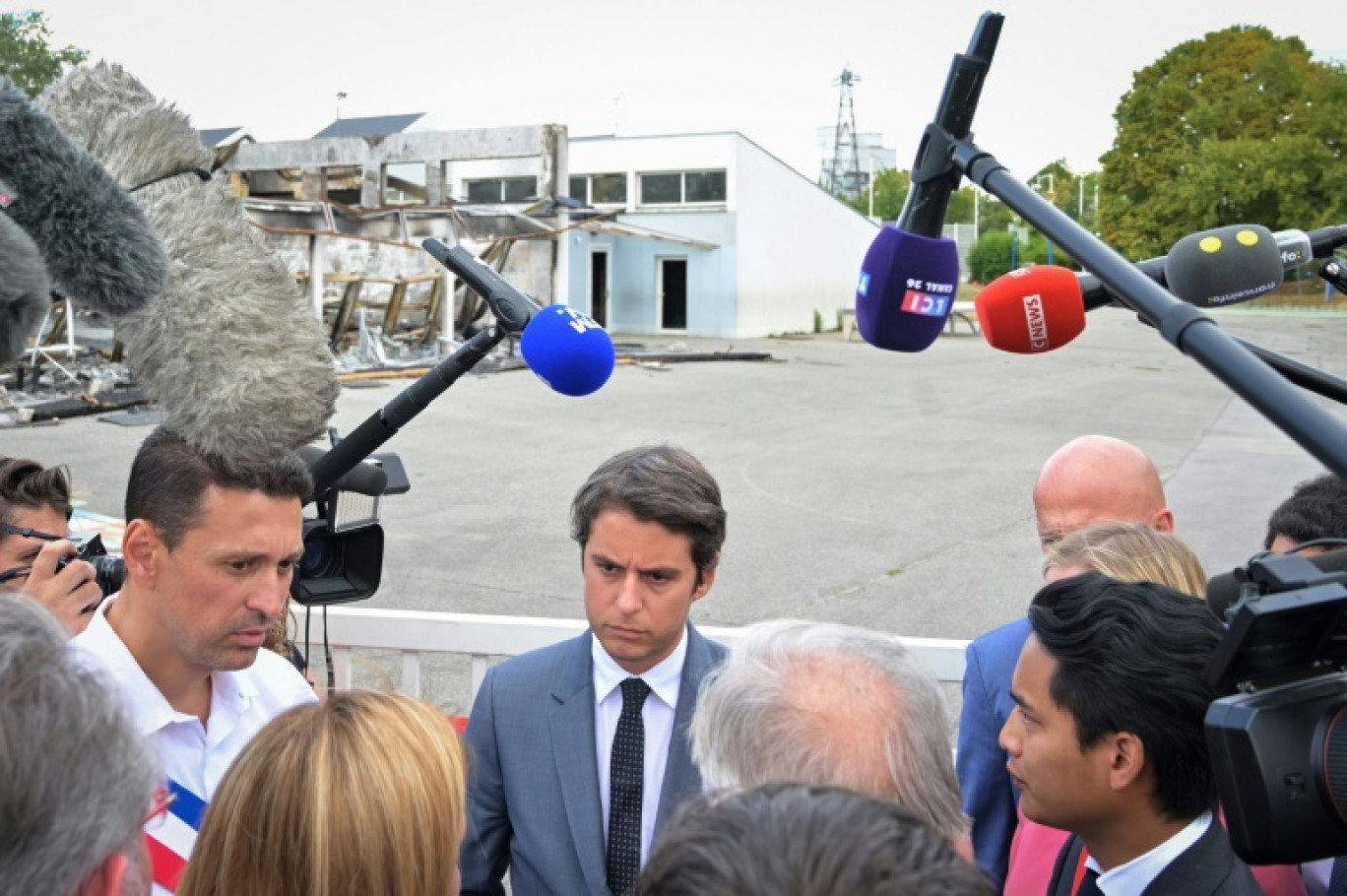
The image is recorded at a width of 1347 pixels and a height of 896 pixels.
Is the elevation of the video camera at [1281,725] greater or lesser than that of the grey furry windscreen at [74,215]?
lesser

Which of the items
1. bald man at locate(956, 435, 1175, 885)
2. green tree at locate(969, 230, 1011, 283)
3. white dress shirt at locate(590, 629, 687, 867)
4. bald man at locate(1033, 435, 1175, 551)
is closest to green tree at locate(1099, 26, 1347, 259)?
green tree at locate(969, 230, 1011, 283)

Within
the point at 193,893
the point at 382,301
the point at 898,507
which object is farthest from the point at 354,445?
the point at 382,301

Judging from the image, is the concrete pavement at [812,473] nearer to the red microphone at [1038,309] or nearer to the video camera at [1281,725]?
the red microphone at [1038,309]

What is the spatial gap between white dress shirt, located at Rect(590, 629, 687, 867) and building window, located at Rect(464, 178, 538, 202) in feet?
124

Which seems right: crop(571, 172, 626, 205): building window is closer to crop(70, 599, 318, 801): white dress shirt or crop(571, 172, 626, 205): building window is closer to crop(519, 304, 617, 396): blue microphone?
crop(70, 599, 318, 801): white dress shirt

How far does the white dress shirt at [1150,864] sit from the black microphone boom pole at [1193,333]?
40.5 inches

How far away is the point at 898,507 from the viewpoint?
1303cm

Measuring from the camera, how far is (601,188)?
4081 cm

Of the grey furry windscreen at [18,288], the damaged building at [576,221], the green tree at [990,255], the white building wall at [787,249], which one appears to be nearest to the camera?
the grey furry windscreen at [18,288]

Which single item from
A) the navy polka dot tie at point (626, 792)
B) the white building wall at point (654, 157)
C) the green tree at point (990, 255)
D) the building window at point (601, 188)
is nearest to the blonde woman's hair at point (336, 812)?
the navy polka dot tie at point (626, 792)

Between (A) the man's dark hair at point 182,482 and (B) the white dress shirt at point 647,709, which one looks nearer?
(A) the man's dark hair at point 182,482

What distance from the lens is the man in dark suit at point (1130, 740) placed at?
2016 mm

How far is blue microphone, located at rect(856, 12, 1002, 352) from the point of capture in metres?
1.93

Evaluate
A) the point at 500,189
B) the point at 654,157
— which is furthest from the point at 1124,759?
the point at 500,189
